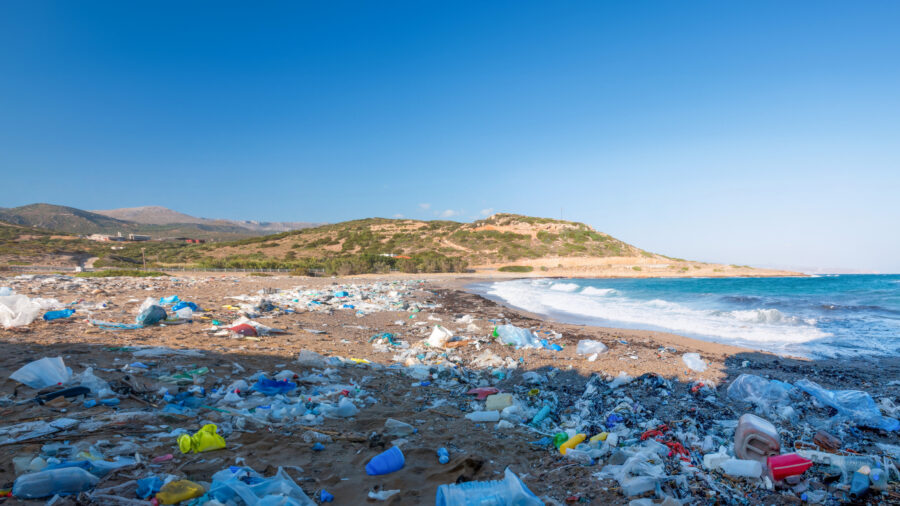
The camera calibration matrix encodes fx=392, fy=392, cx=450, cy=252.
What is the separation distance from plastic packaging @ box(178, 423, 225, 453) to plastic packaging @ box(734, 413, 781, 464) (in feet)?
13.2

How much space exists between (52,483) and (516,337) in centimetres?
688

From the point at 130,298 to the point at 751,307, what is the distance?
862 inches

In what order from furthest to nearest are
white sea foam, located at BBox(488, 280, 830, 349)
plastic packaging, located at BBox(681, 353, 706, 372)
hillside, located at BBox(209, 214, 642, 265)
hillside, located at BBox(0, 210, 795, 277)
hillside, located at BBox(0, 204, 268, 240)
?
hillside, located at BBox(0, 204, 268, 240)
hillside, located at BBox(209, 214, 642, 265)
hillside, located at BBox(0, 210, 795, 277)
white sea foam, located at BBox(488, 280, 830, 349)
plastic packaging, located at BBox(681, 353, 706, 372)

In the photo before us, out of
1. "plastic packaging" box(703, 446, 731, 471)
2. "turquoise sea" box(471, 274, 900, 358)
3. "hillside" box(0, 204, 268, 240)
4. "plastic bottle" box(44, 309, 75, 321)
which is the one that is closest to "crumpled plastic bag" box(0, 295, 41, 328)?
"plastic bottle" box(44, 309, 75, 321)

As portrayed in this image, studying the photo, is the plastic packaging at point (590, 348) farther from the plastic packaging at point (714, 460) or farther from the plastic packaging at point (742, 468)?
the plastic packaging at point (742, 468)

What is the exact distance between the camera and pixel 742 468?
2.83m

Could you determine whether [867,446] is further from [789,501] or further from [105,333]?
[105,333]

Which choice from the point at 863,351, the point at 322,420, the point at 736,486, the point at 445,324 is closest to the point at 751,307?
the point at 863,351

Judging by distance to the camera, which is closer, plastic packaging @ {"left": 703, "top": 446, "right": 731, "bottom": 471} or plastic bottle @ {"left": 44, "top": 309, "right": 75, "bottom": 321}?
plastic packaging @ {"left": 703, "top": 446, "right": 731, "bottom": 471}

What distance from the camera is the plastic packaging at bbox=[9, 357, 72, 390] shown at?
362cm

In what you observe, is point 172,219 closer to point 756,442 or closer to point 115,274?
point 115,274

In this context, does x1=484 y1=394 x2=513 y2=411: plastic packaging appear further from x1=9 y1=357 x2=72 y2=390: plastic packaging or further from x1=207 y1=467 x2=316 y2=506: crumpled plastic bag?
x1=9 y1=357 x2=72 y2=390: plastic packaging

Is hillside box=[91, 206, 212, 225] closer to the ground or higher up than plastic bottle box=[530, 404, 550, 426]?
higher up

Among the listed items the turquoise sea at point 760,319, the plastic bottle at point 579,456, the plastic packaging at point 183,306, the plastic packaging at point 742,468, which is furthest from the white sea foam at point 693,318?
the plastic packaging at point 183,306
